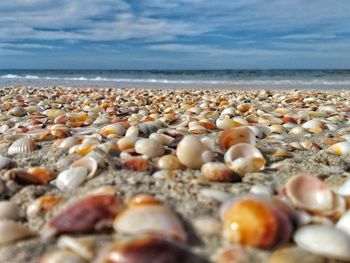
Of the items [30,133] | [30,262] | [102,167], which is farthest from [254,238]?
[30,133]

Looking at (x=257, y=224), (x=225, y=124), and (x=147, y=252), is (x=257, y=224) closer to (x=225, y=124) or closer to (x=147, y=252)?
(x=147, y=252)

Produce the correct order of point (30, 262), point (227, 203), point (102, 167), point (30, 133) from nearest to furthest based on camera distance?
point (30, 262), point (227, 203), point (102, 167), point (30, 133)

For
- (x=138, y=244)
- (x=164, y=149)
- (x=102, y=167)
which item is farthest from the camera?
(x=164, y=149)

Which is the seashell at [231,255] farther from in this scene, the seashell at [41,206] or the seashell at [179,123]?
the seashell at [179,123]

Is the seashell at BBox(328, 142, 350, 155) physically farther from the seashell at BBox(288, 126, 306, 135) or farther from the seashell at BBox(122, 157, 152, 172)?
the seashell at BBox(122, 157, 152, 172)

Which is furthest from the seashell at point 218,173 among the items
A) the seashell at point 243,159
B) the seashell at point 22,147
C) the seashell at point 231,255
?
the seashell at point 22,147

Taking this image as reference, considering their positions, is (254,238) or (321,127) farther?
(321,127)

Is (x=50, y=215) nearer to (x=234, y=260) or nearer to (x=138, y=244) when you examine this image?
(x=138, y=244)
